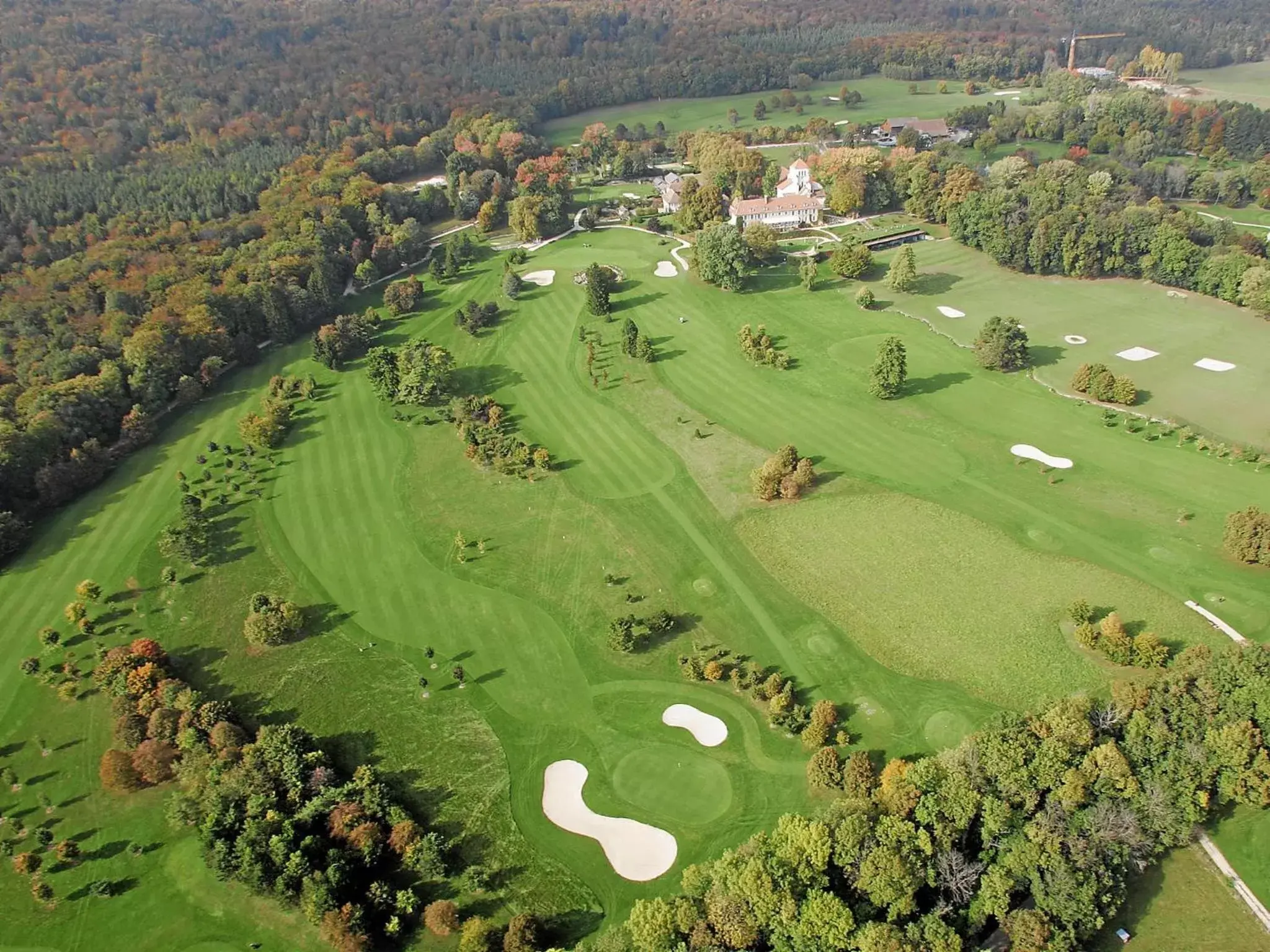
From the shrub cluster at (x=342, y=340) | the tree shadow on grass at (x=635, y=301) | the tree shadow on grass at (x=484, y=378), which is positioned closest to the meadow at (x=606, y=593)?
the tree shadow on grass at (x=484, y=378)

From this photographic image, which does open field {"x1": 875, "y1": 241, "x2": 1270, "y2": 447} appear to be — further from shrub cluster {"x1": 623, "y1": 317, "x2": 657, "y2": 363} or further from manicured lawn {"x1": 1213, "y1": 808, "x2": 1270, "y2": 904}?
manicured lawn {"x1": 1213, "y1": 808, "x2": 1270, "y2": 904}

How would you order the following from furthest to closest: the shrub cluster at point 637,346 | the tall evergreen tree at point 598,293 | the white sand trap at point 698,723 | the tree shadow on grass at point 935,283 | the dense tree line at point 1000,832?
the tree shadow on grass at point 935,283 < the tall evergreen tree at point 598,293 < the shrub cluster at point 637,346 < the white sand trap at point 698,723 < the dense tree line at point 1000,832

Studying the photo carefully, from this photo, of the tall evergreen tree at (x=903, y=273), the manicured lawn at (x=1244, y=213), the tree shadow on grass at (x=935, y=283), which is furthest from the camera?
the manicured lawn at (x=1244, y=213)

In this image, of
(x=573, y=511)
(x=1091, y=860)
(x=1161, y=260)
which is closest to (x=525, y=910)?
(x=1091, y=860)

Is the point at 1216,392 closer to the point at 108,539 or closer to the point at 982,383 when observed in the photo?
the point at 982,383

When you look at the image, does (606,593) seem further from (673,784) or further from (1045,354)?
(1045,354)

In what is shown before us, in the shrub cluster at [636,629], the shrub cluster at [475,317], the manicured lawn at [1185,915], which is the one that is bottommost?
the manicured lawn at [1185,915]

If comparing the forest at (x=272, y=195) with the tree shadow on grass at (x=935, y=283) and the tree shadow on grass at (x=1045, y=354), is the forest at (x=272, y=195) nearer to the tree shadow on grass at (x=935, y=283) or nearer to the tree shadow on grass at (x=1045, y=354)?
the tree shadow on grass at (x=935, y=283)
